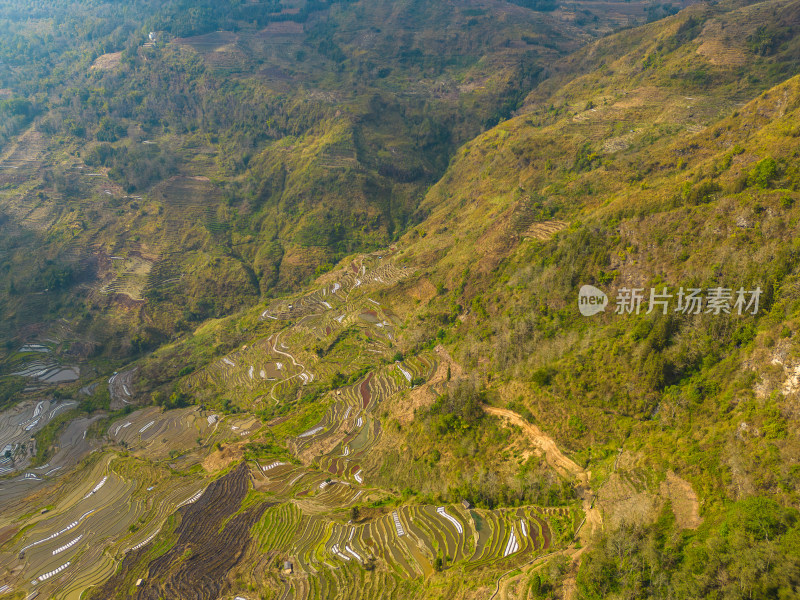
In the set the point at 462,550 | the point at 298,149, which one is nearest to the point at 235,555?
the point at 462,550

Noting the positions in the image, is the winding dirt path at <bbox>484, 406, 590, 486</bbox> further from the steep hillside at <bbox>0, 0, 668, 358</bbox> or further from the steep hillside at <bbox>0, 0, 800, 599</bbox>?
the steep hillside at <bbox>0, 0, 668, 358</bbox>

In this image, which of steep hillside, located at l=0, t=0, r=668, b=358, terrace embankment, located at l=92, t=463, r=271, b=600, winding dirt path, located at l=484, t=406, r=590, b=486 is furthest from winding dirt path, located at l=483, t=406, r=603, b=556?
steep hillside, located at l=0, t=0, r=668, b=358

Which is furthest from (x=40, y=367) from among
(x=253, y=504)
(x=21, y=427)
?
(x=253, y=504)

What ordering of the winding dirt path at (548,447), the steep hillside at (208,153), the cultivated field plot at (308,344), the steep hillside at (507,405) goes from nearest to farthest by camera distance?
the steep hillside at (507,405) → the winding dirt path at (548,447) → the cultivated field plot at (308,344) → the steep hillside at (208,153)

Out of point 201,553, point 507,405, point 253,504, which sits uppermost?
point 507,405

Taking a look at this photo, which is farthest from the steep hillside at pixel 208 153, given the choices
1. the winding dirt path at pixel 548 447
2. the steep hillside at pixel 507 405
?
the winding dirt path at pixel 548 447

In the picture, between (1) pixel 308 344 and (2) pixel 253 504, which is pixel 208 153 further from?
(2) pixel 253 504

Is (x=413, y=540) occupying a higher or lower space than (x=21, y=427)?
→ higher

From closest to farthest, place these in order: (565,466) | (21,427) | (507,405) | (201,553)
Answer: (565,466), (201,553), (507,405), (21,427)

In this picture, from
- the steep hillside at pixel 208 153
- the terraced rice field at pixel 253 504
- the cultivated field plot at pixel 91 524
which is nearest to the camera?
the terraced rice field at pixel 253 504

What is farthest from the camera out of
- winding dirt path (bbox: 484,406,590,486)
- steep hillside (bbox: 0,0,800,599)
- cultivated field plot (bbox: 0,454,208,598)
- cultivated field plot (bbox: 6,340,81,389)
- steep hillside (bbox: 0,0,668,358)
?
steep hillside (bbox: 0,0,668,358)

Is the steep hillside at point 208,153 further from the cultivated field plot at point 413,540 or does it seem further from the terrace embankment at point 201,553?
the cultivated field plot at point 413,540
